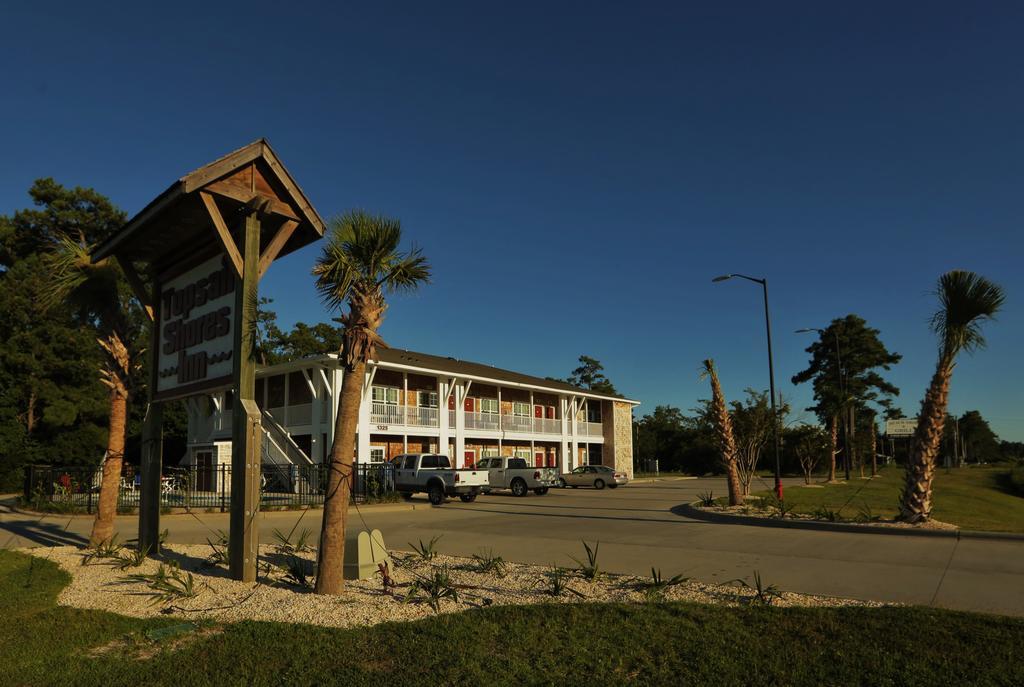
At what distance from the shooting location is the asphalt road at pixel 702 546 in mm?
8484

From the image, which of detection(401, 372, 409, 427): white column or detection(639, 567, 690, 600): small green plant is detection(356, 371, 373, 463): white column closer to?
detection(401, 372, 409, 427): white column

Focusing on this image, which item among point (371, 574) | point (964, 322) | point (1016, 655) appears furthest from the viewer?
point (964, 322)

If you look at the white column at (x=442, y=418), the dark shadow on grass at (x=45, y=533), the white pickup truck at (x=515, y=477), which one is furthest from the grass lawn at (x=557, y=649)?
the white column at (x=442, y=418)

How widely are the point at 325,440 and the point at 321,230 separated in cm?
2317

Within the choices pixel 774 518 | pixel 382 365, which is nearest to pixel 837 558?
pixel 774 518

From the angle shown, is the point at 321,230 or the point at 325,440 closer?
the point at 321,230

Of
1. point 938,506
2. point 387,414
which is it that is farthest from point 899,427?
point 387,414

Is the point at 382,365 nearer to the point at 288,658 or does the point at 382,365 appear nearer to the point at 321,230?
the point at 321,230

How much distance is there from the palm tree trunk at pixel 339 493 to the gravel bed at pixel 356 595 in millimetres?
233

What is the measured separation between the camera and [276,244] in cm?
983

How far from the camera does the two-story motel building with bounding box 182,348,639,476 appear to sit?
105ft

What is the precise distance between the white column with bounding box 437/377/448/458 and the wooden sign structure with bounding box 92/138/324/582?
25302 millimetres

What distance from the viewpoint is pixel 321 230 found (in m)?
10.1

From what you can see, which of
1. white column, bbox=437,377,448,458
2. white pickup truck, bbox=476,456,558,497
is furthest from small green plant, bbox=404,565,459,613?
white column, bbox=437,377,448,458
